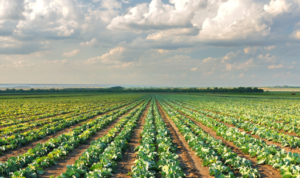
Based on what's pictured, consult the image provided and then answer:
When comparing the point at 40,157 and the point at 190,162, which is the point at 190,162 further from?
the point at 40,157

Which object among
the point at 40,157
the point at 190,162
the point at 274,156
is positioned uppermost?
the point at 274,156

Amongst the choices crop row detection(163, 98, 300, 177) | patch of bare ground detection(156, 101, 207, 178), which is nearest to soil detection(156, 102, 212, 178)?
patch of bare ground detection(156, 101, 207, 178)

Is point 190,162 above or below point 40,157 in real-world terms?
below

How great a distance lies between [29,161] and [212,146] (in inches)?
385

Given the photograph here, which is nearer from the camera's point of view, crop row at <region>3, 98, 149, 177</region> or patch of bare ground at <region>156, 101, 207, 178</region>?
crop row at <region>3, 98, 149, 177</region>

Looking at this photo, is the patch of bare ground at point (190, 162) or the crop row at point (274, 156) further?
the patch of bare ground at point (190, 162)

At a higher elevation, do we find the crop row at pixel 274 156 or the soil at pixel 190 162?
the crop row at pixel 274 156

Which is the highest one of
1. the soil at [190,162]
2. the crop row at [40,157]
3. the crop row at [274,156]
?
the crop row at [274,156]

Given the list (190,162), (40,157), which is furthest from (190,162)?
(40,157)

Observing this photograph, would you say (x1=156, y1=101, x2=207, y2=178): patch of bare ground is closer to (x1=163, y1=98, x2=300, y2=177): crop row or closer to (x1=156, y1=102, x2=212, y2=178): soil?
(x1=156, y1=102, x2=212, y2=178): soil

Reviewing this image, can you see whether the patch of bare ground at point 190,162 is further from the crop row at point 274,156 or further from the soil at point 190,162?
the crop row at point 274,156

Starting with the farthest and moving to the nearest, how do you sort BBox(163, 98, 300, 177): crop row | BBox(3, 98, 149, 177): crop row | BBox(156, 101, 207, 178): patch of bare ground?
BBox(156, 101, 207, 178): patch of bare ground, BBox(3, 98, 149, 177): crop row, BBox(163, 98, 300, 177): crop row

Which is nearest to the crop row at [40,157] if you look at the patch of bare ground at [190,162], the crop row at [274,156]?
the patch of bare ground at [190,162]

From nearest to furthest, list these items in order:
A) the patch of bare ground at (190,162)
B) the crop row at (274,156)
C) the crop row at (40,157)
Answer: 1. the crop row at (274,156)
2. the crop row at (40,157)
3. the patch of bare ground at (190,162)
